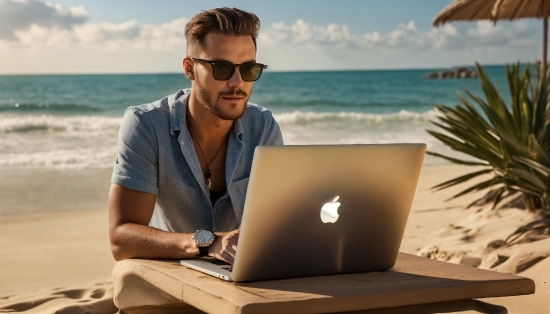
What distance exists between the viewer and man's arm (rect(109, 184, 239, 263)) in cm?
228

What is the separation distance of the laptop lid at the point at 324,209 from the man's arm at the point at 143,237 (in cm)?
22

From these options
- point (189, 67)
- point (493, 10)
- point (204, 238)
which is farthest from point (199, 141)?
point (493, 10)

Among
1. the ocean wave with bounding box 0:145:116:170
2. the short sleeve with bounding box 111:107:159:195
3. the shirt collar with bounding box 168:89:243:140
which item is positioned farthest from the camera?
the ocean wave with bounding box 0:145:116:170

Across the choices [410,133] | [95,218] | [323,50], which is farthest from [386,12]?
[95,218]

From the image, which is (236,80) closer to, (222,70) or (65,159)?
(222,70)

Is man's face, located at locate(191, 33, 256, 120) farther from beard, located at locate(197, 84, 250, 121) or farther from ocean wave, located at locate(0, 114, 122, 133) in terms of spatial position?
ocean wave, located at locate(0, 114, 122, 133)

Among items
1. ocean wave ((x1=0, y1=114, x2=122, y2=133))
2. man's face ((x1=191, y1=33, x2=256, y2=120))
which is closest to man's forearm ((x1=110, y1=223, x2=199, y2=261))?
man's face ((x1=191, y1=33, x2=256, y2=120))

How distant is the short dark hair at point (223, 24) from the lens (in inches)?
114

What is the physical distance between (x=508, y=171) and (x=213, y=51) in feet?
11.0

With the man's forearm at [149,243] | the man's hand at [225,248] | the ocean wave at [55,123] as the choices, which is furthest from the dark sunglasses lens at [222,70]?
the ocean wave at [55,123]

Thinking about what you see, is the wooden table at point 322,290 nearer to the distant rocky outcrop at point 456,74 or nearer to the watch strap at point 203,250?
the watch strap at point 203,250

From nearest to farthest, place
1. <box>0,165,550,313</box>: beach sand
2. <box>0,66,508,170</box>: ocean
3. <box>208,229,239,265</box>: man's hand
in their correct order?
<box>208,229,239,265</box>: man's hand < <box>0,165,550,313</box>: beach sand < <box>0,66,508,170</box>: ocean

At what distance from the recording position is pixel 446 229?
6422 mm

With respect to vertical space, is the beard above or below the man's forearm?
above
